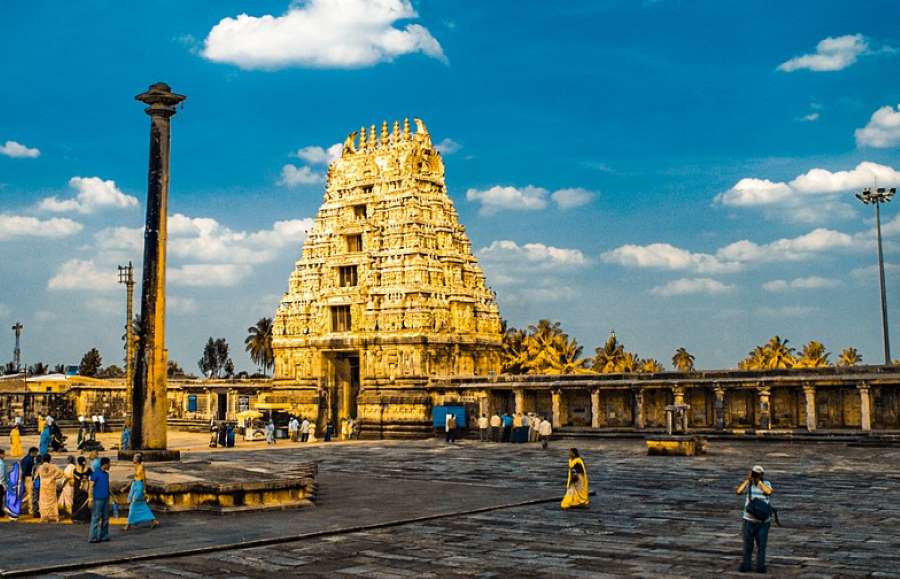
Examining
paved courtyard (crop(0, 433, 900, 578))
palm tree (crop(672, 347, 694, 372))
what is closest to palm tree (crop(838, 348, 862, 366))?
palm tree (crop(672, 347, 694, 372))

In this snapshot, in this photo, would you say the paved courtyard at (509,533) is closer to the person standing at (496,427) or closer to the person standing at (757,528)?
the person standing at (757,528)

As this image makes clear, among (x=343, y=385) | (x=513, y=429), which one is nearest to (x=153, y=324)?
(x=513, y=429)

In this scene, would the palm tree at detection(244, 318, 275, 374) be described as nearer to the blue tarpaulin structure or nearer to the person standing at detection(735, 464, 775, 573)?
the blue tarpaulin structure

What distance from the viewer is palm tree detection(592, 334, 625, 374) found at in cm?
7856

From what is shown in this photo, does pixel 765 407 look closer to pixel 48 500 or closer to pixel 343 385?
pixel 343 385

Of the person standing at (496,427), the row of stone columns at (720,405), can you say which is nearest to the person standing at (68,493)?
the person standing at (496,427)

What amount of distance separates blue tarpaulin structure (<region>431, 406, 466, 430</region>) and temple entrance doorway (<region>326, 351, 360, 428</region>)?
867 cm

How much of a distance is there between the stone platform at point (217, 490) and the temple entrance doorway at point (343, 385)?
35282 mm

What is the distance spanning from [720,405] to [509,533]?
94.2 ft

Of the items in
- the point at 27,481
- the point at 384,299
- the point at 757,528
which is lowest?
the point at 757,528

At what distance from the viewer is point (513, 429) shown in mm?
43719

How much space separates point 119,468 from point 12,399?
46.0 metres

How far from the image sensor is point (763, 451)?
34750 millimetres

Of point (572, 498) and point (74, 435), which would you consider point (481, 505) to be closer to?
point (572, 498)
